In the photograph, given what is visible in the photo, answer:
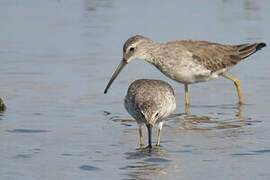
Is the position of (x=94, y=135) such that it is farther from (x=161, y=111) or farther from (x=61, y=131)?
(x=161, y=111)

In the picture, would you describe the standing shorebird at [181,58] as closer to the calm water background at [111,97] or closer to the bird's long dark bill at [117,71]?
the bird's long dark bill at [117,71]

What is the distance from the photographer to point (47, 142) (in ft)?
30.3

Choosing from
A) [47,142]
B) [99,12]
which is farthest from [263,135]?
[99,12]

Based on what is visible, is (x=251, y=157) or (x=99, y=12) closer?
(x=251, y=157)

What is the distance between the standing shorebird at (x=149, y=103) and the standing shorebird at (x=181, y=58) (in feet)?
6.01

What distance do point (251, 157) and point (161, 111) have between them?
1.38 meters

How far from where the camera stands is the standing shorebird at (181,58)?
11.8 m

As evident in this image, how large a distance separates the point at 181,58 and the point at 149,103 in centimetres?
290

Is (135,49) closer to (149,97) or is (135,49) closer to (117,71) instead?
(117,71)

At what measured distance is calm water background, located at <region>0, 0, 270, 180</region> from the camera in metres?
8.30

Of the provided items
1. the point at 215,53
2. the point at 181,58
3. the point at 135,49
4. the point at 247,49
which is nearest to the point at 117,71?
the point at 135,49

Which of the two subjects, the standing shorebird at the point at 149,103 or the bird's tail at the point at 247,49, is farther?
the bird's tail at the point at 247,49

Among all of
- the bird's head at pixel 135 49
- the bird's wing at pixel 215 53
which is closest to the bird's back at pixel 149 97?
the bird's head at pixel 135 49

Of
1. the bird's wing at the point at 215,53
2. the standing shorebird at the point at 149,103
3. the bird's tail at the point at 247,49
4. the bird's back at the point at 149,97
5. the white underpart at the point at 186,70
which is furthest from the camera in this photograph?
the bird's tail at the point at 247,49
